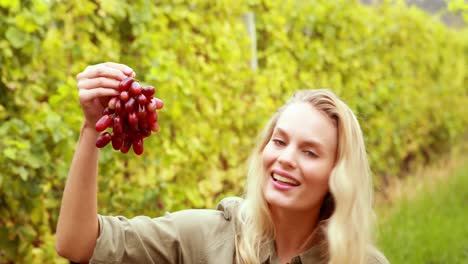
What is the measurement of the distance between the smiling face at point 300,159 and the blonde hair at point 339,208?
30 mm

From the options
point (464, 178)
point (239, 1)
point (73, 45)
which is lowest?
point (464, 178)

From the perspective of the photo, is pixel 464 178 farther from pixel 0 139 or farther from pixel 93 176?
pixel 93 176

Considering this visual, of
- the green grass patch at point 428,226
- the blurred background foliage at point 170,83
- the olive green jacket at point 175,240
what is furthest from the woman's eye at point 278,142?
the green grass patch at point 428,226

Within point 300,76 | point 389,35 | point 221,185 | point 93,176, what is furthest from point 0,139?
point 389,35

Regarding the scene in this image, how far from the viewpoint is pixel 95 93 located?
5.17ft

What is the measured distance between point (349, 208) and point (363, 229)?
0.08m

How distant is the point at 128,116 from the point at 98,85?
0.36ft

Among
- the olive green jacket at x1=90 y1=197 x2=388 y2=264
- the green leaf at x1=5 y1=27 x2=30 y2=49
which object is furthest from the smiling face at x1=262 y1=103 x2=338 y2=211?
the green leaf at x1=5 y1=27 x2=30 y2=49

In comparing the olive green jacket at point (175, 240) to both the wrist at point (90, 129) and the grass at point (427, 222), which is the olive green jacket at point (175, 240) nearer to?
the wrist at point (90, 129)

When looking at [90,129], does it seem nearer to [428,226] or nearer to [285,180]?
[285,180]

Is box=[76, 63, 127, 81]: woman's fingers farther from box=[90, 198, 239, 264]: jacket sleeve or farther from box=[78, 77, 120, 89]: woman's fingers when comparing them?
box=[90, 198, 239, 264]: jacket sleeve

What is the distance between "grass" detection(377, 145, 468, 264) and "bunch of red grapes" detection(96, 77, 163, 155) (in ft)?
10.5

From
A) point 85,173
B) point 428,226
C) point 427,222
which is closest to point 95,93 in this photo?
point 85,173

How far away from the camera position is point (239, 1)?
A: 445 cm
